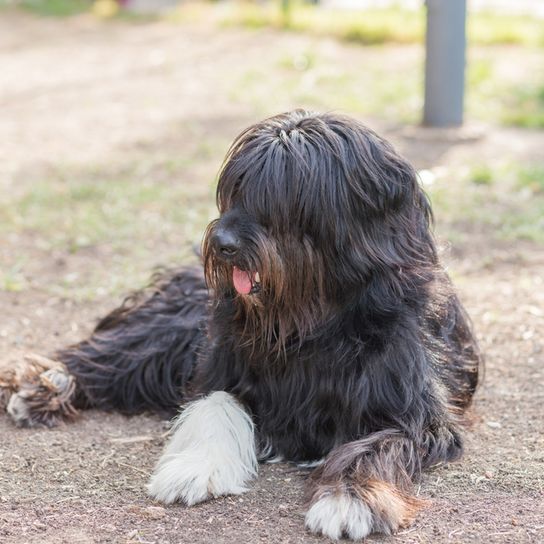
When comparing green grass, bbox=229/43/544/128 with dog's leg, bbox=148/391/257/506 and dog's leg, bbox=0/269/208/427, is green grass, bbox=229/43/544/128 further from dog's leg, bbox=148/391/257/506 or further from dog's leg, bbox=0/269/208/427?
dog's leg, bbox=148/391/257/506

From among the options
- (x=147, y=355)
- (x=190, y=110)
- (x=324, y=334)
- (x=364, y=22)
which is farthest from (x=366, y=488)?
(x=364, y=22)

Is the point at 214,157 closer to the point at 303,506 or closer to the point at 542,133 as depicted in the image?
the point at 542,133

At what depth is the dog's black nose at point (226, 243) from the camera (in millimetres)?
3740

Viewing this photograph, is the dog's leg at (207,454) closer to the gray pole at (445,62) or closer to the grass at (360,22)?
the gray pole at (445,62)

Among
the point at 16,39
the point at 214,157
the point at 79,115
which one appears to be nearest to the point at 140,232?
the point at 214,157

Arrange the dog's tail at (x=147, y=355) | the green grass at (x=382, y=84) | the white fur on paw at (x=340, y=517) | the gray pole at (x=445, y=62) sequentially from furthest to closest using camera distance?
the green grass at (x=382, y=84)
the gray pole at (x=445, y=62)
the dog's tail at (x=147, y=355)
the white fur on paw at (x=340, y=517)

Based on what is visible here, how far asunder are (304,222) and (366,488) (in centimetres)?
95

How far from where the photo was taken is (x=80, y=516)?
12.4ft

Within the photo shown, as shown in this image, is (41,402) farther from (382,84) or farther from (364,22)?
(364,22)

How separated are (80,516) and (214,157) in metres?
5.35

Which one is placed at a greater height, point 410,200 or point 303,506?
point 410,200

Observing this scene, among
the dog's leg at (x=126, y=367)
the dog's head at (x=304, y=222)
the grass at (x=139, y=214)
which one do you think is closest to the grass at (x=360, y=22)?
the grass at (x=139, y=214)

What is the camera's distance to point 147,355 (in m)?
5.07

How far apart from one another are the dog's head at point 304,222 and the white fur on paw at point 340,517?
64 cm
